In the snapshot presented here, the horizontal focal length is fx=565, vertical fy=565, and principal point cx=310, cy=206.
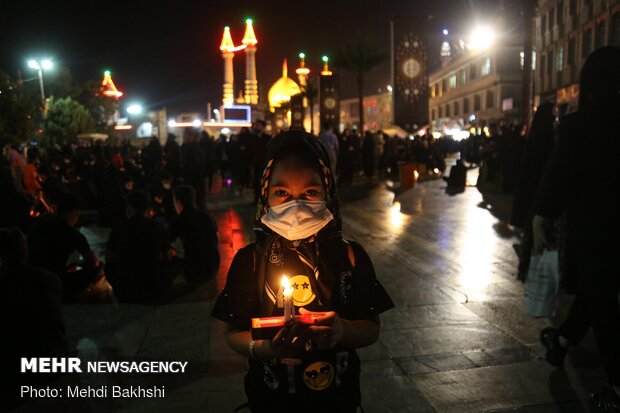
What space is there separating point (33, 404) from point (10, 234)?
3.90 feet

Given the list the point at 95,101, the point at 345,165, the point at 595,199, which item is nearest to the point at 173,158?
the point at 345,165

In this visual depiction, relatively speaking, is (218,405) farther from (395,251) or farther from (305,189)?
(395,251)

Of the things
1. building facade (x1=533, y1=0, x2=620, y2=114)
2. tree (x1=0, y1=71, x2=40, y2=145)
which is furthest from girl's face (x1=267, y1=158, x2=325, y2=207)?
building facade (x1=533, y1=0, x2=620, y2=114)

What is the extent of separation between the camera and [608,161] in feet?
10.9

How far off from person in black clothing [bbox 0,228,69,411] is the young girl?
234 cm

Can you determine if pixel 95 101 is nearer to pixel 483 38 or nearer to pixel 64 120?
pixel 64 120

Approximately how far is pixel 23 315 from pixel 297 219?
276cm

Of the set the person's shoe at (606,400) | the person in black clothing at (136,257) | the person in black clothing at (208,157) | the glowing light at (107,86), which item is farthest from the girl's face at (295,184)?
the glowing light at (107,86)

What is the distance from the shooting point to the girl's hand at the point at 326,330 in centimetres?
188

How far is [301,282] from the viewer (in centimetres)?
209

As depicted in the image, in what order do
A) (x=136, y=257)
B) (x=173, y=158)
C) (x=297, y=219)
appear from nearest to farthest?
(x=297, y=219), (x=136, y=257), (x=173, y=158)

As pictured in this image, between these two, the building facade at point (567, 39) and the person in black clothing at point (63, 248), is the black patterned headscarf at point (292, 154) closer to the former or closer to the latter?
the person in black clothing at point (63, 248)

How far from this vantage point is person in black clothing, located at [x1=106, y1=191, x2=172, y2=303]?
19.7ft

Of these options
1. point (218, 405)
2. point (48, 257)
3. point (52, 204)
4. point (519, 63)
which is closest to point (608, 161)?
point (218, 405)
